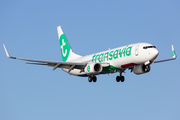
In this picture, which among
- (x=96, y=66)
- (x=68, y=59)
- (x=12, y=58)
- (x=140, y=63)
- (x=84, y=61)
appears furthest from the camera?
(x=68, y=59)

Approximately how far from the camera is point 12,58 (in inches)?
1662

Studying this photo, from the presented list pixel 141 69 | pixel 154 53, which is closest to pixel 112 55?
pixel 141 69

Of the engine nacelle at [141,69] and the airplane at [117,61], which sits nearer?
the airplane at [117,61]

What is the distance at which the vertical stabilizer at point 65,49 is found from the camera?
6164 cm

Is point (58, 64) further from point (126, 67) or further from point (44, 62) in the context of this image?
point (126, 67)

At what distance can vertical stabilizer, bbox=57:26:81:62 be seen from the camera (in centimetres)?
6164

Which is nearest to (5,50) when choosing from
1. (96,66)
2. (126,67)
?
(96,66)

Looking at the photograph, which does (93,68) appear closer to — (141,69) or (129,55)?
(129,55)

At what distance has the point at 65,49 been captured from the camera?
6356 cm

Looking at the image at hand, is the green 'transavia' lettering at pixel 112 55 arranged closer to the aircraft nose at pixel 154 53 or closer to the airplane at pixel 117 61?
the airplane at pixel 117 61

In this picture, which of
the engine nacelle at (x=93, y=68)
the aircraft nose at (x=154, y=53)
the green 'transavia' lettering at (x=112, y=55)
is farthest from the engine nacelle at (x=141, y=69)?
the engine nacelle at (x=93, y=68)

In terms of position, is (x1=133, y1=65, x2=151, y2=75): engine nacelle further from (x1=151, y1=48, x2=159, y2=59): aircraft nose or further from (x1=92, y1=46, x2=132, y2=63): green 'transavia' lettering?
(x1=151, y1=48, x2=159, y2=59): aircraft nose

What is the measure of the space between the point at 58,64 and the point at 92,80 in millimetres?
5970

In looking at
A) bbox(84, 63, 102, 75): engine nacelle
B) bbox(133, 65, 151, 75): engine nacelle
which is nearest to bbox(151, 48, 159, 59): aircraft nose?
bbox(133, 65, 151, 75): engine nacelle
